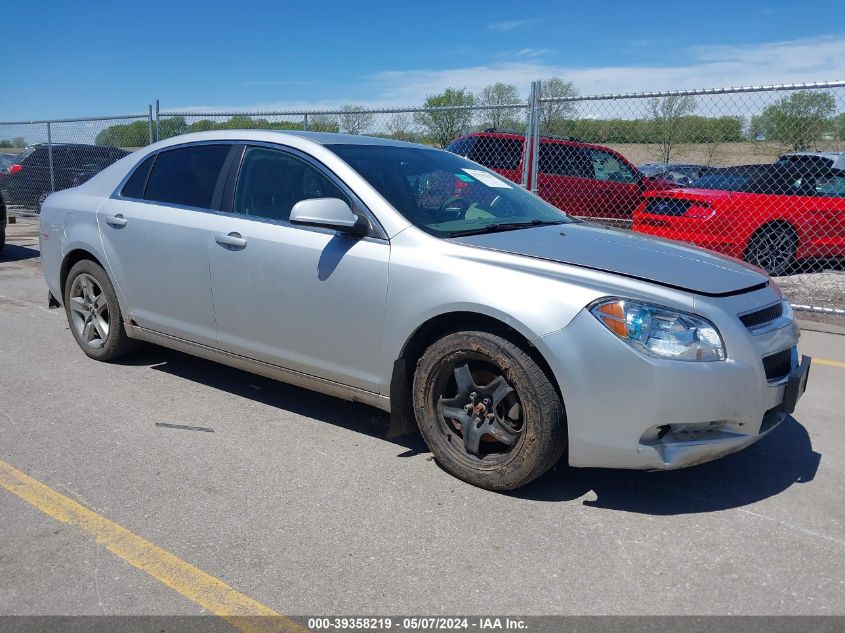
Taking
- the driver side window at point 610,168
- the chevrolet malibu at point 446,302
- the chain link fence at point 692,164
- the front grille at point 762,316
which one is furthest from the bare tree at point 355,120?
the front grille at point 762,316

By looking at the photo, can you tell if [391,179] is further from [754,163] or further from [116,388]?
[754,163]

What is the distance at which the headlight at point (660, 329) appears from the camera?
10.5ft

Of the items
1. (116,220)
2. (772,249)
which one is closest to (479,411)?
(116,220)

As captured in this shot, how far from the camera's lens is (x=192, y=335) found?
4.77 meters

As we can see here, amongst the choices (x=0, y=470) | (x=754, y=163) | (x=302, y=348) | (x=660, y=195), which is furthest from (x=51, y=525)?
(x=754, y=163)

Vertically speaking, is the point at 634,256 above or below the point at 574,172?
below

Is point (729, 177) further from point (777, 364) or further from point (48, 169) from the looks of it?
point (48, 169)

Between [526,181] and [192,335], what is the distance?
519 cm

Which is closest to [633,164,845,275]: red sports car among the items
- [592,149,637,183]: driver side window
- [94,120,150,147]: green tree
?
[592,149,637,183]: driver side window

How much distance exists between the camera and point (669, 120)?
9.03 meters

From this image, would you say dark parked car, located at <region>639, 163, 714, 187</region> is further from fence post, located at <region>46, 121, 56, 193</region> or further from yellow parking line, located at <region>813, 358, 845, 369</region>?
fence post, located at <region>46, 121, 56, 193</region>

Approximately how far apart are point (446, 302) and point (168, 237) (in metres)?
2.09

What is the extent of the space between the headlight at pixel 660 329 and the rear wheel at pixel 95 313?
3570mm

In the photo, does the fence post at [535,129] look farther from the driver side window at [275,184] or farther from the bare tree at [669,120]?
the driver side window at [275,184]
